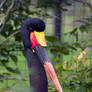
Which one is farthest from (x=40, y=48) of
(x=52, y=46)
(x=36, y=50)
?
(x=52, y=46)

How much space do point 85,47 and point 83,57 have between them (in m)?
0.08

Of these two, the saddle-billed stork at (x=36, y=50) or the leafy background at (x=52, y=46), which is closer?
the saddle-billed stork at (x=36, y=50)

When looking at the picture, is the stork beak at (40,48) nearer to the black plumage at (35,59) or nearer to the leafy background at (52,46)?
the black plumage at (35,59)

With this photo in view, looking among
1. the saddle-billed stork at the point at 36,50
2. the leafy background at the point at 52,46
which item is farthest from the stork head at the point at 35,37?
the leafy background at the point at 52,46

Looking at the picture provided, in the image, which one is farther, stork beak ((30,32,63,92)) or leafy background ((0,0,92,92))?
leafy background ((0,0,92,92))

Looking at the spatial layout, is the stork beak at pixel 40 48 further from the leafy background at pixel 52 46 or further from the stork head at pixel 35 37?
the leafy background at pixel 52 46

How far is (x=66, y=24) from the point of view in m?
3.10

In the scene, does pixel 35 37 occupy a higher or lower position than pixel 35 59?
higher

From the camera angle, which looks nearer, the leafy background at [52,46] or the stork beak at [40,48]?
the stork beak at [40,48]

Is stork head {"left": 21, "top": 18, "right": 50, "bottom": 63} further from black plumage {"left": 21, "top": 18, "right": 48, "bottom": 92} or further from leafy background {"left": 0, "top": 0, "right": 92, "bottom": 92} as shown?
leafy background {"left": 0, "top": 0, "right": 92, "bottom": 92}

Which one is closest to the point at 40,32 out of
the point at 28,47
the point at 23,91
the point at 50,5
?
the point at 28,47

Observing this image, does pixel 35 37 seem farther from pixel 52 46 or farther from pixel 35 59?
pixel 52 46

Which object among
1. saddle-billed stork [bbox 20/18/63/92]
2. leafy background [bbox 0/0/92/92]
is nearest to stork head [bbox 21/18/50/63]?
saddle-billed stork [bbox 20/18/63/92]

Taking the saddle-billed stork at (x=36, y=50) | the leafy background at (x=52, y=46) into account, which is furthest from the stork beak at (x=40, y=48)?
the leafy background at (x=52, y=46)
